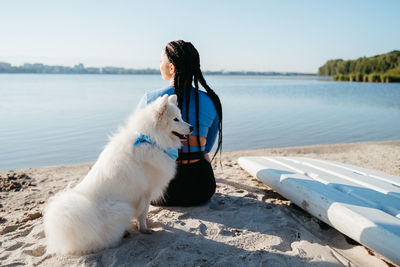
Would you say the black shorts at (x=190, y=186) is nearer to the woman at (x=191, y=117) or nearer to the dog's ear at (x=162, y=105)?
the woman at (x=191, y=117)

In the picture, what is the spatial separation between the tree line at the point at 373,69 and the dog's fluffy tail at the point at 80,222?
63012 mm

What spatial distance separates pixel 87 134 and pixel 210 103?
28.4ft

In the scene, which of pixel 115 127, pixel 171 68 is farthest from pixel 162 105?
pixel 115 127

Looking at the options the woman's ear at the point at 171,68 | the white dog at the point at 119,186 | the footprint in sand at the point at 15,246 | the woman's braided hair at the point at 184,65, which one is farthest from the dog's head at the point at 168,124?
the footprint in sand at the point at 15,246

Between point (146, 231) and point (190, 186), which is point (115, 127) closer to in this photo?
point (190, 186)

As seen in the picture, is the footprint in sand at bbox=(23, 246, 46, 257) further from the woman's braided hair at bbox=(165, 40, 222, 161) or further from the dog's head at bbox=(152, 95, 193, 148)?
the woman's braided hair at bbox=(165, 40, 222, 161)

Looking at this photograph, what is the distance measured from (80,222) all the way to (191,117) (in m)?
1.73

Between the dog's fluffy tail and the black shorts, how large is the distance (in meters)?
1.07

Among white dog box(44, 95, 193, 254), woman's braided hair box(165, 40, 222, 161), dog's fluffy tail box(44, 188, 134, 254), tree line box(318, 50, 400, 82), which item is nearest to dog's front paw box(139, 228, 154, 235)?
white dog box(44, 95, 193, 254)

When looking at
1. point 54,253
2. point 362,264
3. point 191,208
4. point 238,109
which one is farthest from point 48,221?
point 238,109

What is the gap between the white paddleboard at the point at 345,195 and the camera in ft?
9.58

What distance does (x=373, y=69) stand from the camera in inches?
2837

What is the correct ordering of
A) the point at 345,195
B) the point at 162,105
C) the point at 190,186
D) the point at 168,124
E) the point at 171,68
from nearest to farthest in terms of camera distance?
the point at 162,105 < the point at 168,124 < the point at 171,68 < the point at 345,195 < the point at 190,186

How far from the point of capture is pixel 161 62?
3852 millimetres
